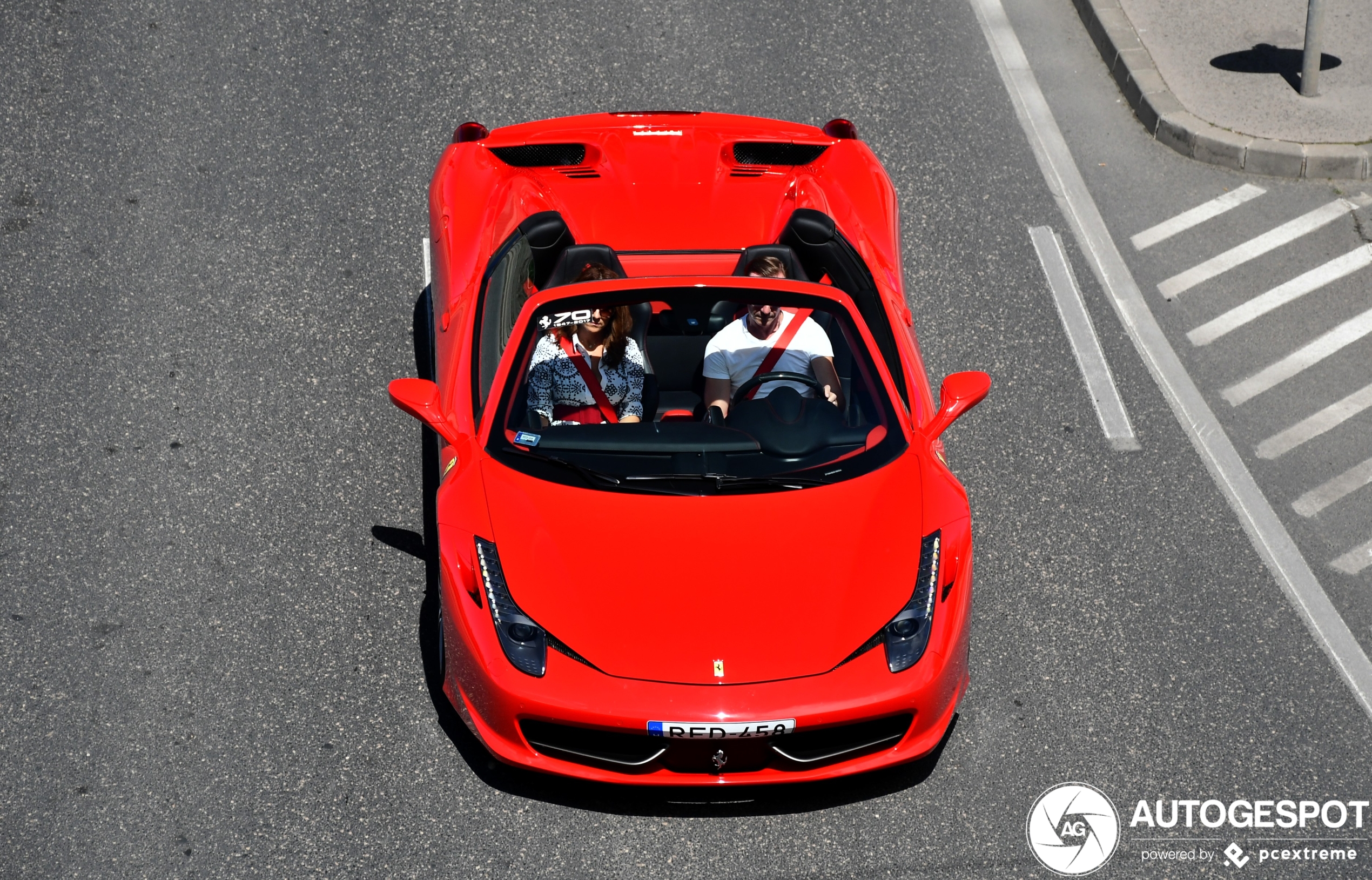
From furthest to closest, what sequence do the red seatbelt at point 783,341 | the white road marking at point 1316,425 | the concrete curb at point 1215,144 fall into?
the concrete curb at point 1215,144
the white road marking at point 1316,425
the red seatbelt at point 783,341

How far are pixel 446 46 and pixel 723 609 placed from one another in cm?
556

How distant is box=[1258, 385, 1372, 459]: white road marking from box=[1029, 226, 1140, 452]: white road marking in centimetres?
67

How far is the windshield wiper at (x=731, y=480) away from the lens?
15.4ft

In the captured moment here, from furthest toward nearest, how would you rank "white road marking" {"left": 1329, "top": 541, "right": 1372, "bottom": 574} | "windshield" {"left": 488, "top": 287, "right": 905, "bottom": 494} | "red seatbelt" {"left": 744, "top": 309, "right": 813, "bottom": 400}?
"white road marking" {"left": 1329, "top": 541, "right": 1372, "bottom": 574}
"red seatbelt" {"left": 744, "top": 309, "right": 813, "bottom": 400}
"windshield" {"left": 488, "top": 287, "right": 905, "bottom": 494}

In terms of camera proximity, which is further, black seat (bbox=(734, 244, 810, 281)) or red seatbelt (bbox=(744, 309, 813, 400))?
black seat (bbox=(734, 244, 810, 281))

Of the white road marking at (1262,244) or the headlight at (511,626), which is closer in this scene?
the headlight at (511,626)

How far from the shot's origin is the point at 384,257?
721cm

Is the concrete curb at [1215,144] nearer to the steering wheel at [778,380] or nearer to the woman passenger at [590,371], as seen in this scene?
the steering wheel at [778,380]

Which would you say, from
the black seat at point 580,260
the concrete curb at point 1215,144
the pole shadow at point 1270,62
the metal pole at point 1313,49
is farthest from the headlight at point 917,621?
the pole shadow at point 1270,62

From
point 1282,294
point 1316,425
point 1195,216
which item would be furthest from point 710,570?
point 1195,216

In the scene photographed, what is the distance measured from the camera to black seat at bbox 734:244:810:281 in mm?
5590

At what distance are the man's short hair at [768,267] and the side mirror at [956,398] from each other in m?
0.91

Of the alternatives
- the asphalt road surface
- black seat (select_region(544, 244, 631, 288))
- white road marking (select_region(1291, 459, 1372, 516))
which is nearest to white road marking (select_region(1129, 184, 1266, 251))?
the asphalt road surface

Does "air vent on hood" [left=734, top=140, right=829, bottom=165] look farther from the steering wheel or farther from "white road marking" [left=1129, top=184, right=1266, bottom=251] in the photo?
"white road marking" [left=1129, top=184, right=1266, bottom=251]
